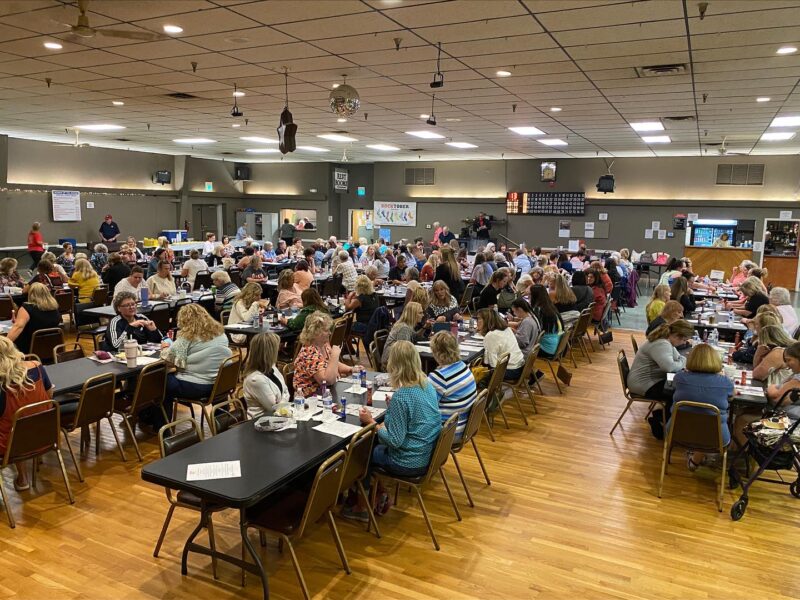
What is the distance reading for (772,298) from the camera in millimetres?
8164

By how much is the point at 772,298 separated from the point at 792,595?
17.7 feet

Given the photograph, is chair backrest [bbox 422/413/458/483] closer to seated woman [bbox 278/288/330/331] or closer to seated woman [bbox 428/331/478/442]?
seated woman [bbox 428/331/478/442]

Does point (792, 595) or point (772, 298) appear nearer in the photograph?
point (792, 595)

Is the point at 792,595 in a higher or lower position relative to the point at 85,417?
lower

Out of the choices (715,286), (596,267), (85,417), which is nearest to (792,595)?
(85,417)

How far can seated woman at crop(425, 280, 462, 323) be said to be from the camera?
7.84m

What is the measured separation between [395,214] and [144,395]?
663 inches

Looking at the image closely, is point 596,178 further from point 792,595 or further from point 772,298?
point 792,595

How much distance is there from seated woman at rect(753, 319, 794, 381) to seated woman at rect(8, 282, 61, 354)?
7.85 meters

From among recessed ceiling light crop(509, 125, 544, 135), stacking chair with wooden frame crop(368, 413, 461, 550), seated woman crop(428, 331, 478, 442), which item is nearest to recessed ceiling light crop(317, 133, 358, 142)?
recessed ceiling light crop(509, 125, 544, 135)

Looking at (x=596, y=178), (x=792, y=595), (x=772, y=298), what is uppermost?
(x=596, y=178)

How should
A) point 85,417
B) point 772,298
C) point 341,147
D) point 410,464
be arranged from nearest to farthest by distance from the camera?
point 410,464 < point 85,417 < point 772,298 < point 341,147

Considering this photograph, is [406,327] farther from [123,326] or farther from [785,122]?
[785,122]

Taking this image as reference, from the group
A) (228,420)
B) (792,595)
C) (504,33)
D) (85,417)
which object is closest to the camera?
(792,595)
